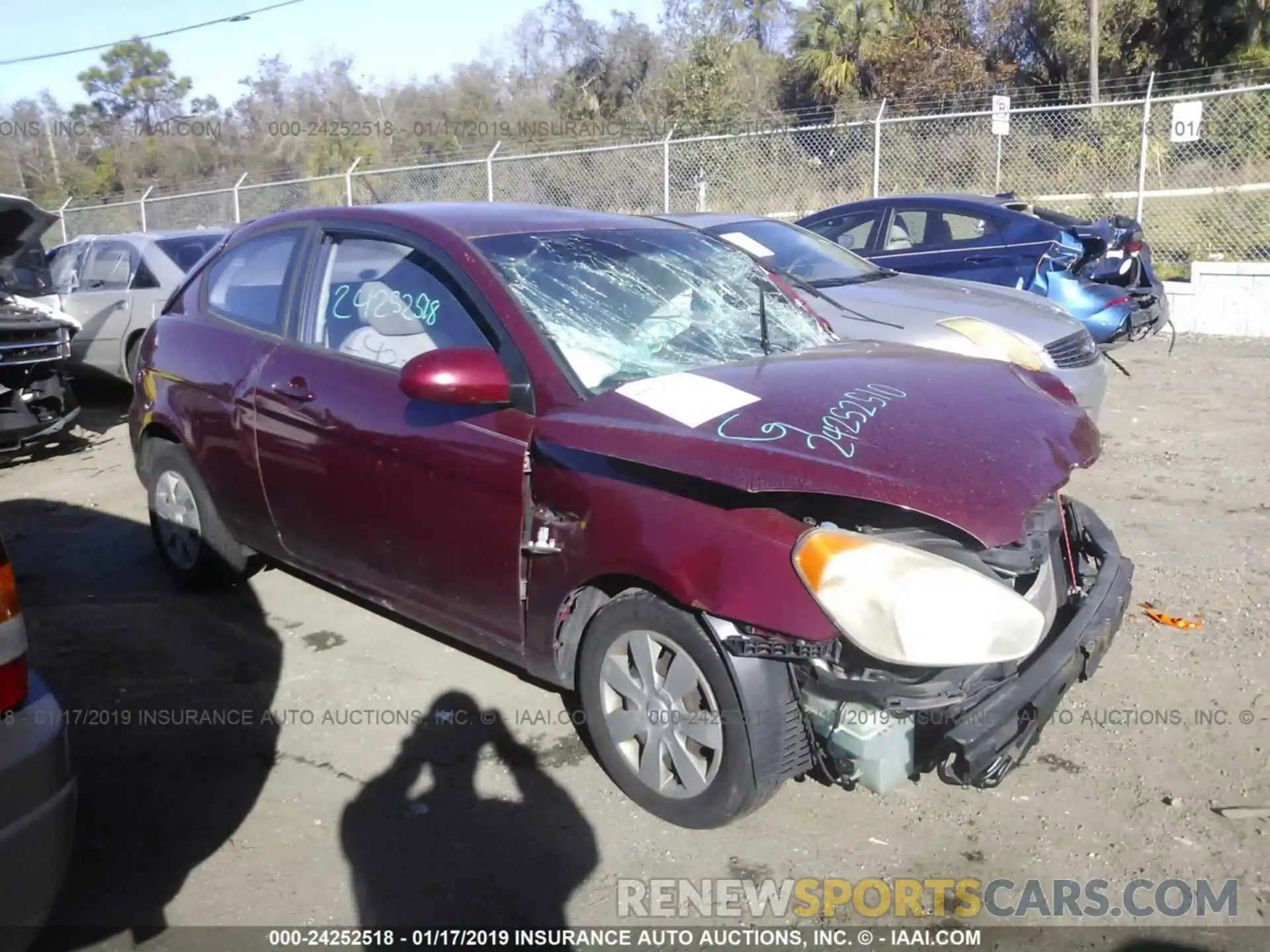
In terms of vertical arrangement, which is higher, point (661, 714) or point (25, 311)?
point (25, 311)

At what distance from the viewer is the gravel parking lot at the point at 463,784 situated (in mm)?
2920

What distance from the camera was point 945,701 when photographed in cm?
267

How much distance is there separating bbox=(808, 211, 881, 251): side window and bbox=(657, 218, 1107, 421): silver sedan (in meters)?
2.21

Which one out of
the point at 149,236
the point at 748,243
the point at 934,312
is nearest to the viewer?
the point at 934,312

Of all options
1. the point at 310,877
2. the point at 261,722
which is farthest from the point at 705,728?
the point at 261,722

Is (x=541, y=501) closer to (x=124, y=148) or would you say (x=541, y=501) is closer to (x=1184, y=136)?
(x=1184, y=136)

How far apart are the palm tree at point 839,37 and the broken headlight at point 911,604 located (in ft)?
90.4

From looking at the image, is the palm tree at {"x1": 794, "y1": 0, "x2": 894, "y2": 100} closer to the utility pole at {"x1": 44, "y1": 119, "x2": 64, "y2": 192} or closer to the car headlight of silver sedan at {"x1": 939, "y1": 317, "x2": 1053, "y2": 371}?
the car headlight of silver sedan at {"x1": 939, "y1": 317, "x2": 1053, "y2": 371}

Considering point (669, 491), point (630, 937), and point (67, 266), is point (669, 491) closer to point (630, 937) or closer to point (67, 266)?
point (630, 937)

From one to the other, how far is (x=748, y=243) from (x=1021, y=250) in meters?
3.05

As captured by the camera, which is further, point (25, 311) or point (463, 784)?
point (25, 311)

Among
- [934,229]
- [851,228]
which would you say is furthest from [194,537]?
[934,229]

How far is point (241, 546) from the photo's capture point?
4.80 m

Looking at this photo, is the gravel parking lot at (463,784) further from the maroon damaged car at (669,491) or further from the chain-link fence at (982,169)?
the chain-link fence at (982,169)
